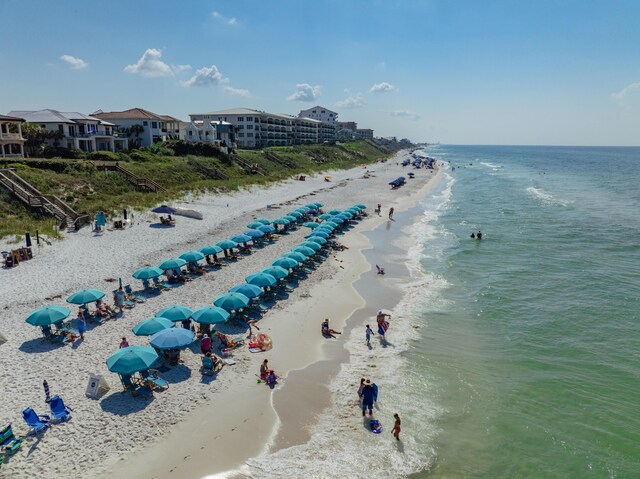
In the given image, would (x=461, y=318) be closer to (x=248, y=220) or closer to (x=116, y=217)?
(x=248, y=220)

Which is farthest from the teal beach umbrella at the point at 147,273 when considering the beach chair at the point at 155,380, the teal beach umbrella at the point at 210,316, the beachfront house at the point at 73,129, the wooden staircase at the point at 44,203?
the beachfront house at the point at 73,129

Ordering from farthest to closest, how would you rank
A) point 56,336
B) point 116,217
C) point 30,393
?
point 116,217 < point 56,336 < point 30,393

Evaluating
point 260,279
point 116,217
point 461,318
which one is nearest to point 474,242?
point 461,318

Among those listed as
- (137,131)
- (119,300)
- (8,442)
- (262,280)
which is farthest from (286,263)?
(137,131)

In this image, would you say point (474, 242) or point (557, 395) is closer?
point (557, 395)

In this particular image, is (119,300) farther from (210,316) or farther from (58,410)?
(58,410)

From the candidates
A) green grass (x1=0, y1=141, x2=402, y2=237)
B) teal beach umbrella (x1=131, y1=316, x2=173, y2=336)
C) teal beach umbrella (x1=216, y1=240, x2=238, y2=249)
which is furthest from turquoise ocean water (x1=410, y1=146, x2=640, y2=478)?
green grass (x1=0, y1=141, x2=402, y2=237)

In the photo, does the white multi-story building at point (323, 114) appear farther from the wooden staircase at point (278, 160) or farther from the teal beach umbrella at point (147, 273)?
the teal beach umbrella at point (147, 273)
